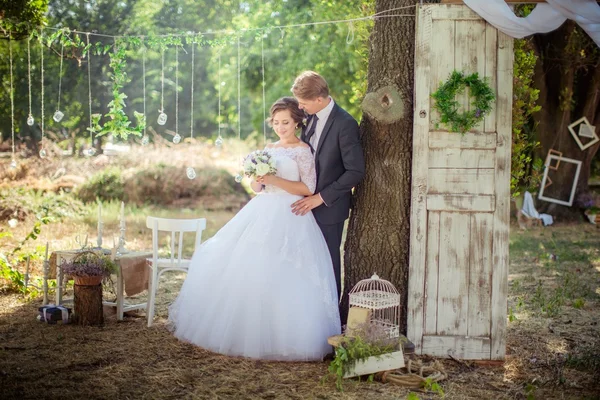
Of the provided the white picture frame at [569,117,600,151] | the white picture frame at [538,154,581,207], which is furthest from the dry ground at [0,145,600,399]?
the white picture frame at [569,117,600,151]

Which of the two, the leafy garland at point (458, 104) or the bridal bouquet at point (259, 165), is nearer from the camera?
the leafy garland at point (458, 104)

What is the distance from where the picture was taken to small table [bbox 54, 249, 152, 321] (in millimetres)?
5910

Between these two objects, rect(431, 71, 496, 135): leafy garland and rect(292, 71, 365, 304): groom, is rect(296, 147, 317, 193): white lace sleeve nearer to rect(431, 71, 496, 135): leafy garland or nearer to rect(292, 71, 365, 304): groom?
rect(292, 71, 365, 304): groom

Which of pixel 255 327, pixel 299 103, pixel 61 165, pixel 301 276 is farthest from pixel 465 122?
pixel 61 165

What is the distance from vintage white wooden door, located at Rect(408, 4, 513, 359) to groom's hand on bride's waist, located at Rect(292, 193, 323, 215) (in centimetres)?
72

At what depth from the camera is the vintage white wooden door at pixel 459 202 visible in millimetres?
4789

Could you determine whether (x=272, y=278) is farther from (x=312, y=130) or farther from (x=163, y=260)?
(x=163, y=260)

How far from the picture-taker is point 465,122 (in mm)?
4738

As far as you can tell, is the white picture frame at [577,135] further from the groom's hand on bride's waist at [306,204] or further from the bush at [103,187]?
the groom's hand on bride's waist at [306,204]

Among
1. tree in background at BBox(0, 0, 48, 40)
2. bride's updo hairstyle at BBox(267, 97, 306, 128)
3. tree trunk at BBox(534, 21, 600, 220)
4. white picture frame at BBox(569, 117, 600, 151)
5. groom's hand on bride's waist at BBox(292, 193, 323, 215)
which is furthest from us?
white picture frame at BBox(569, 117, 600, 151)

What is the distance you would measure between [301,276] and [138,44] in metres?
2.86

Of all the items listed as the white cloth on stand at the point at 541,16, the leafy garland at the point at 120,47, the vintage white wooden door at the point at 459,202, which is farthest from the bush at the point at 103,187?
the white cloth on stand at the point at 541,16

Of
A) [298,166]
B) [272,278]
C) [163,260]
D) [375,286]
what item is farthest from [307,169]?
[163,260]

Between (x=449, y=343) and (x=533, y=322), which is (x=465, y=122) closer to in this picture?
(x=449, y=343)
